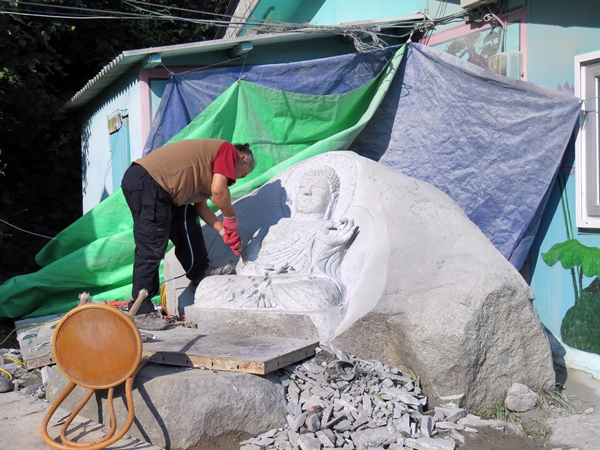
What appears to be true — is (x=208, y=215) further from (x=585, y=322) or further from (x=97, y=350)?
(x=585, y=322)

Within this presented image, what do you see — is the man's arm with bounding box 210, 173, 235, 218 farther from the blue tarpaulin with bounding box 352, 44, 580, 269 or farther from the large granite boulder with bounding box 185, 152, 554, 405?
the blue tarpaulin with bounding box 352, 44, 580, 269

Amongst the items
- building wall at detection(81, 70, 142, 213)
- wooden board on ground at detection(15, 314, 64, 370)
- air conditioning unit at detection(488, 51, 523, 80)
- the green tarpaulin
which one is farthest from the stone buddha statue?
building wall at detection(81, 70, 142, 213)

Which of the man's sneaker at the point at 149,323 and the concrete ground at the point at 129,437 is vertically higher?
the man's sneaker at the point at 149,323

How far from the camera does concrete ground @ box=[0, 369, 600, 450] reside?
9.96 feet

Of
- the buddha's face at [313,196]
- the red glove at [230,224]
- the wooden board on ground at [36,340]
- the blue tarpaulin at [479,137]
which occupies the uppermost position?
the blue tarpaulin at [479,137]

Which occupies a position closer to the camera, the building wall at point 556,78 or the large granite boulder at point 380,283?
the large granite boulder at point 380,283

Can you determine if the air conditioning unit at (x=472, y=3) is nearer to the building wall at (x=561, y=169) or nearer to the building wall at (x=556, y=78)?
the building wall at (x=556, y=78)

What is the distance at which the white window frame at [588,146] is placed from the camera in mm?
4793

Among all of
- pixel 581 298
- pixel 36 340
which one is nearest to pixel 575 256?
pixel 581 298

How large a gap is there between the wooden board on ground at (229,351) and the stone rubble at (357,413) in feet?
0.39

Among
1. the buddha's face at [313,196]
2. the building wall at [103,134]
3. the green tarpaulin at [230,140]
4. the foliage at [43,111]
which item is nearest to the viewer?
the buddha's face at [313,196]

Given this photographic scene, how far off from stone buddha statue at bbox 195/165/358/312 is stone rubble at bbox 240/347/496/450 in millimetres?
525

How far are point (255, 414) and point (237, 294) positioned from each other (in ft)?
4.02

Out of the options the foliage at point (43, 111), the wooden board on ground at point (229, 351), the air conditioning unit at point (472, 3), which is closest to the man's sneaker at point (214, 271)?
the wooden board on ground at point (229, 351)
